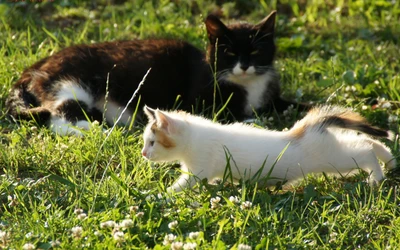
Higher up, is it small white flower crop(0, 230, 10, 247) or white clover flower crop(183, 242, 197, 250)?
white clover flower crop(183, 242, 197, 250)

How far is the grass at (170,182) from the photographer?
3188 mm

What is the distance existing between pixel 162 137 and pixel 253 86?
5.11ft

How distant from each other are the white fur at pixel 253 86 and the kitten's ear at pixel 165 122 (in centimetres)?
143

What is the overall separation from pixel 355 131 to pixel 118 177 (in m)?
1.32

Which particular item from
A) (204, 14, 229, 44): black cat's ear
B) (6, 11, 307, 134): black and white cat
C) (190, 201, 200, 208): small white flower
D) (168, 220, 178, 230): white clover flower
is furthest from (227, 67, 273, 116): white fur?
(168, 220, 178, 230): white clover flower

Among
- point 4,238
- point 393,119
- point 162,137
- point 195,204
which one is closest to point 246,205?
point 195,204

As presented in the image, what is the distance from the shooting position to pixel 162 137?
12.1 ft

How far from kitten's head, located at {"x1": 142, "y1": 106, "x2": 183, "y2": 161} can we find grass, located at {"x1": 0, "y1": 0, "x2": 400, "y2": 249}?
16 centimetres

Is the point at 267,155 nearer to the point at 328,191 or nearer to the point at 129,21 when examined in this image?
the point at 328,191

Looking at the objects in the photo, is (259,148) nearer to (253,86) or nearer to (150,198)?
(150,198)

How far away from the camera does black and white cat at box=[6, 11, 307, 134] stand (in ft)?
16.3

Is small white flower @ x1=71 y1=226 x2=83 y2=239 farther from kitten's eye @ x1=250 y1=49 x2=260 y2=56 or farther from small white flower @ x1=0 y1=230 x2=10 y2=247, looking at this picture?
kitten's eye @ x1=250 y1=49 x2=260 y2=56

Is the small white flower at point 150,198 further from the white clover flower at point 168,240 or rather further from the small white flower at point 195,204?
the white clover flower at point 168,240

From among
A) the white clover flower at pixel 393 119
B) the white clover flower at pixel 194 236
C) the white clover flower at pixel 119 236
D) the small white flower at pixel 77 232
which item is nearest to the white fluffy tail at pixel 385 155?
the white clover flower at pixel 393 119
